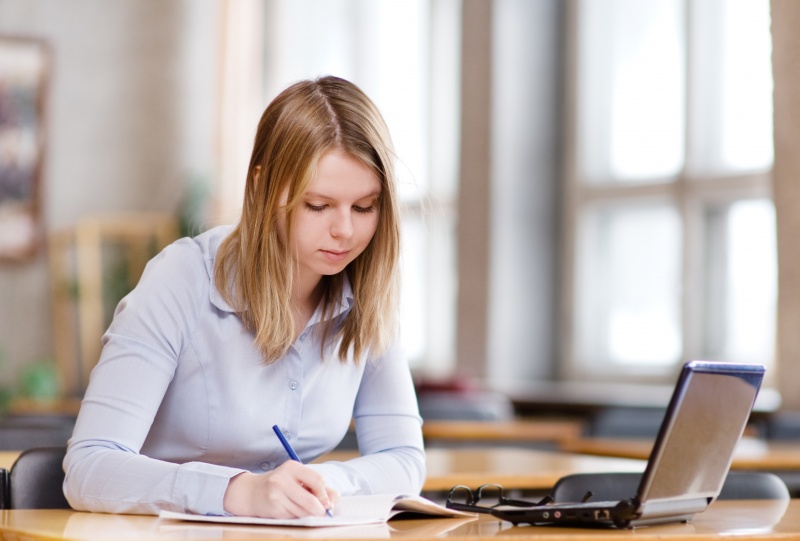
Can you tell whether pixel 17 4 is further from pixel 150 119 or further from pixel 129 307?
pixel 129 307

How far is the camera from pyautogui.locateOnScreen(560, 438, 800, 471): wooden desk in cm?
318

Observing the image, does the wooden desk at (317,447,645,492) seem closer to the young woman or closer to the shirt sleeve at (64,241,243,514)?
the young woman

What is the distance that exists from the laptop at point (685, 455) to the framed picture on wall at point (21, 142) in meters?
8.62

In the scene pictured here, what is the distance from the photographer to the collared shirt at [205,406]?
1695mm

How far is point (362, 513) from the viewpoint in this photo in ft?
5.51

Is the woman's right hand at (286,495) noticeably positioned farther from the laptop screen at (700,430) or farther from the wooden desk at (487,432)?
the wooden desk at (487,432)

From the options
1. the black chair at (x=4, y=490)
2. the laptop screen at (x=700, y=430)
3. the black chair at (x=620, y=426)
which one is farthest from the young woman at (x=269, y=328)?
the black chair at (x=620, y=426)

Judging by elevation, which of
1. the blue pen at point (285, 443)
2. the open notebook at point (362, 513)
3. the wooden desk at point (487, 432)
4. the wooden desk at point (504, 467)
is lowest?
the wooden desk at point (487, 432)

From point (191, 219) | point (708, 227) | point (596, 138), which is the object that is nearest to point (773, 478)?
point (708, 227)

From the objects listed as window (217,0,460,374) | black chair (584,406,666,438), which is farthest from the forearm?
window (217,0,460,374)

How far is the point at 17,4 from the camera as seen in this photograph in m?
9.72

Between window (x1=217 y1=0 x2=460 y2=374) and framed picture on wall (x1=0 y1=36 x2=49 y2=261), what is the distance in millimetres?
1673

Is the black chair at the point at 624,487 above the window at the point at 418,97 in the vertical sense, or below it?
below

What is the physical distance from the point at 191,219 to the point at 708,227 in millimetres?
4719
